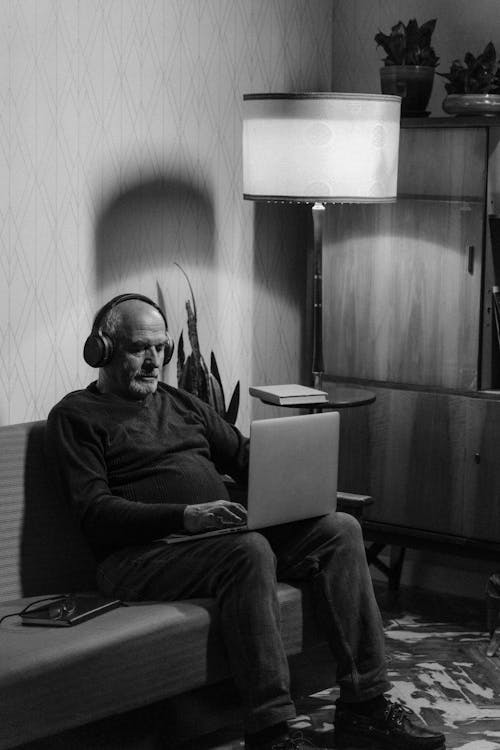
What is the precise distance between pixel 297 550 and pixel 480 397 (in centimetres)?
118

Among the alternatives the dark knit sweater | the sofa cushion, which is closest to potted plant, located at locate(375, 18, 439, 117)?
the dark knit sweater

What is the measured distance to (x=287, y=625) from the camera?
122 inches

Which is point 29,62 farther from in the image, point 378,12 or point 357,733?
point 357,733

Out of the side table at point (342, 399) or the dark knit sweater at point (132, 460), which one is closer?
the dark knit sweater at point (132, 460)

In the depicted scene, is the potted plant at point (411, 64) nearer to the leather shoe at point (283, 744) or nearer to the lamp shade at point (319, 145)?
the lamp shade at point (319, 145)

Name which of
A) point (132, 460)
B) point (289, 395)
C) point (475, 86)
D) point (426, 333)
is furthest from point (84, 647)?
point (475, 86)

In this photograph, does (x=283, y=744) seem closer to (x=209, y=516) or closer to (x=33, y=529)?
(x=209, y=516)

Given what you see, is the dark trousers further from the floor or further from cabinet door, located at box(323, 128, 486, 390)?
cabinet door, located at box(323, 128, 486, 390)

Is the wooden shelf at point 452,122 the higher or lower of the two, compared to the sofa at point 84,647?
higher

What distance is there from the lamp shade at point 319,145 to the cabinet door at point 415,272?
44cm

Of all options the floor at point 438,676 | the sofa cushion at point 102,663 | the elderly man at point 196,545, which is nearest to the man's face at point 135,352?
the elderly man at point 196,545

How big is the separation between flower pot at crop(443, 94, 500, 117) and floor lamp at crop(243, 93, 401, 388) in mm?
375

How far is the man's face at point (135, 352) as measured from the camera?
3.25 m

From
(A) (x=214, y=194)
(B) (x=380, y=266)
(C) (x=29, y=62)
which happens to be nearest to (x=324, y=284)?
(B) (x=380, y=266)
